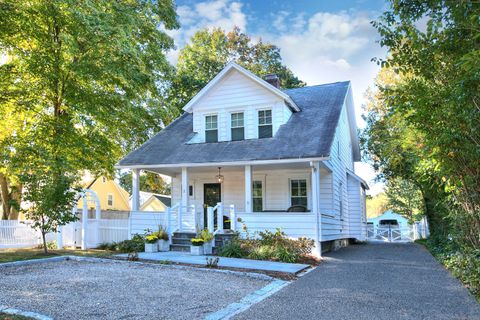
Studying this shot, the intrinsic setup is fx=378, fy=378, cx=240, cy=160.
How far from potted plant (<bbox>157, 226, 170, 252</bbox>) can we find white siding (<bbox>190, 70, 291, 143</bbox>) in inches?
167

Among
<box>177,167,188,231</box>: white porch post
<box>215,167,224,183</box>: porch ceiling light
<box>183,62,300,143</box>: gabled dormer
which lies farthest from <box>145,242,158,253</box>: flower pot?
<box>183,62,300,143</box>: gabled dormer

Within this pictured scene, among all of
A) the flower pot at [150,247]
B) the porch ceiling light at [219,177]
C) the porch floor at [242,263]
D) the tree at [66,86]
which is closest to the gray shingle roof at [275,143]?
the porch ceiling light at [219,177]

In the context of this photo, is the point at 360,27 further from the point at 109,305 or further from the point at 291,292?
the point at 109,305

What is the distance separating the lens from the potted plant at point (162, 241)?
1220 cm

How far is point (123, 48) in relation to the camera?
1391 centimetres

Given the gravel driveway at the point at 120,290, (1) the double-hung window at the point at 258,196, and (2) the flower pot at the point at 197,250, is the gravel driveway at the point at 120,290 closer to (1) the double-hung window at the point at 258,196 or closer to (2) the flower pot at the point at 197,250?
(2) the flower pot at the point at 197,250

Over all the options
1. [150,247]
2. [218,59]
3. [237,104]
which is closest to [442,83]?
[237,104]

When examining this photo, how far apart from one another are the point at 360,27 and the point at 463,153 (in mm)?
4822

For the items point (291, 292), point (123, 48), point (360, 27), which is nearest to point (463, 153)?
point (291, 292)

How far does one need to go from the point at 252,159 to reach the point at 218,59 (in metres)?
17.2

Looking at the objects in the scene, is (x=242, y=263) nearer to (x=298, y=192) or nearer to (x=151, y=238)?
(x=151, y=238)

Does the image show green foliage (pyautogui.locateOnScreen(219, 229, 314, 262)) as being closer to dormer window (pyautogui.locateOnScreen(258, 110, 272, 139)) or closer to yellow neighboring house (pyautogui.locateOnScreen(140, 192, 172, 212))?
dormer window (pyautogui.locateOnScreen(258, 110, 272, 139))

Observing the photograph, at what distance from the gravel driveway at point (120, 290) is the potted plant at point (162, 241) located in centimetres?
294

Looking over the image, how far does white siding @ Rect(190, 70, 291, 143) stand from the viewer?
47.1 ft
